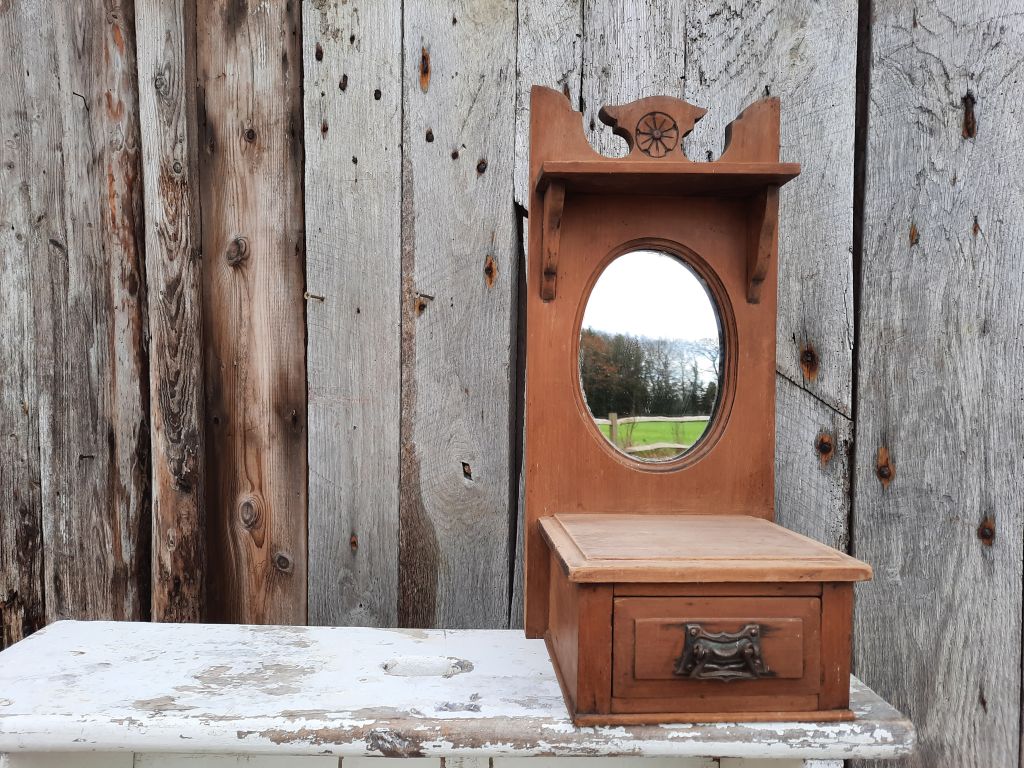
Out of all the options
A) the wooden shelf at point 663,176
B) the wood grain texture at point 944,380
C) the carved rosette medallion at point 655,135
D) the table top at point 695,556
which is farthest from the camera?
the wood grain texture at point 944,380

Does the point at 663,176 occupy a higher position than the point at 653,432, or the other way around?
the point at 663,176

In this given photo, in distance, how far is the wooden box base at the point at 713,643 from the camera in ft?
2.38

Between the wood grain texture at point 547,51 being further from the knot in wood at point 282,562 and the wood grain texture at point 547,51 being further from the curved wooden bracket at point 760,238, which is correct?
the knot in wood at point 282,562

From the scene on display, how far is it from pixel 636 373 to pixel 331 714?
591mm

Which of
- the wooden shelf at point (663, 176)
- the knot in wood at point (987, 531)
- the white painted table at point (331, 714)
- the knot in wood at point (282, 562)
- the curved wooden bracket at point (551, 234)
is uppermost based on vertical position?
the wooden shelf at point (663, 176)

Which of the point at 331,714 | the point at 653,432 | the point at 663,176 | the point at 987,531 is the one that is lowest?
the point at 331,714

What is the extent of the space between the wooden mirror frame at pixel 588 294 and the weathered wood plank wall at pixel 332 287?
0.24 metres

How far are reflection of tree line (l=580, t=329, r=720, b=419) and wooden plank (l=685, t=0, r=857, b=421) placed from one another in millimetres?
303

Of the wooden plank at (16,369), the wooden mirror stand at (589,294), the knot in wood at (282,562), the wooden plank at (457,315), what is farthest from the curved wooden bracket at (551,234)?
the wooden plank at (16,369)

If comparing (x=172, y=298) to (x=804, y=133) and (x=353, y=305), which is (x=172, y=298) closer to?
(x=353, y=305)

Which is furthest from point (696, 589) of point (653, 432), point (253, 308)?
point (253, 308)

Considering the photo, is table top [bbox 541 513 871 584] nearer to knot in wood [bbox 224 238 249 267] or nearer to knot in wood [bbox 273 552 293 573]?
knot in wood [bbox 273 552 293 573]

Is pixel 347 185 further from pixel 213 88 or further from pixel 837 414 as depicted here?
pixel 837 414

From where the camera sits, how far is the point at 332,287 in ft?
4.06
